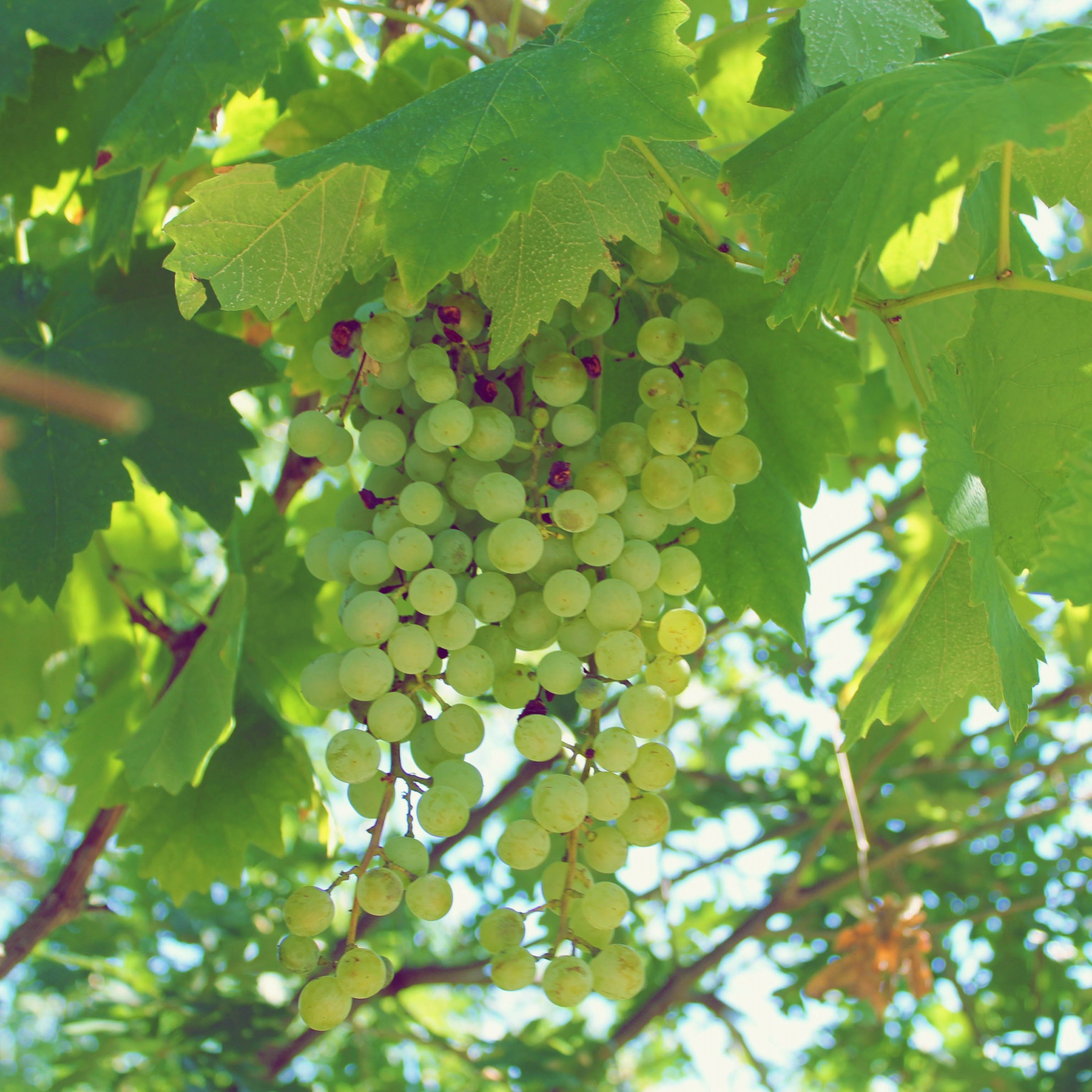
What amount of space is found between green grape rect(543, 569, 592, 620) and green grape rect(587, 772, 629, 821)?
0.13 m

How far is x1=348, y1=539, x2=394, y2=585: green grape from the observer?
767 mm

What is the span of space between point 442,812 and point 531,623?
6.7 inches

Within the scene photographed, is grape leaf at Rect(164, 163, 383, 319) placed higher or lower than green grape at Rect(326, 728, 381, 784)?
higher

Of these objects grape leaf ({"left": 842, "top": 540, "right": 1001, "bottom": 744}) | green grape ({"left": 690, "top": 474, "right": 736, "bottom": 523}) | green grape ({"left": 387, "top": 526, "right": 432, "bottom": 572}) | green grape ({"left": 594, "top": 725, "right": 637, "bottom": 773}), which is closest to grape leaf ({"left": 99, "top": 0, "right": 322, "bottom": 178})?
green grape ({"left": 387, "top": 526, "right": 432, "bottom": 572})

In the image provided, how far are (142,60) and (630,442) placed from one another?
0.66 meters

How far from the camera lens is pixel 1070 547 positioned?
563mm

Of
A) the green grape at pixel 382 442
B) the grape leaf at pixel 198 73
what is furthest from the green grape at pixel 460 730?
the grape leaf at pixel 198 73

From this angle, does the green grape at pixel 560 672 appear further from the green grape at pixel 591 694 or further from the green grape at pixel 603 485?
the green grape at pixel 603 485

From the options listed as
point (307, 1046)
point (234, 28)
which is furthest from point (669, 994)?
point (234, 28)

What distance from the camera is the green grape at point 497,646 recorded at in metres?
0.79

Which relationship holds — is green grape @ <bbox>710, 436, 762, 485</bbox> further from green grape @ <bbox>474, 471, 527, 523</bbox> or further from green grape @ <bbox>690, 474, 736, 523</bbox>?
green grape @ <bbox>474, 471, 527, 523</bbox>

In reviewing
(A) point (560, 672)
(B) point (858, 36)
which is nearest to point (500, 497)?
(A) point (560, 672)

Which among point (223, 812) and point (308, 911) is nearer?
point (308, 911)

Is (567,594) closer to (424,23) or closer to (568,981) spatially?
(568,981)
